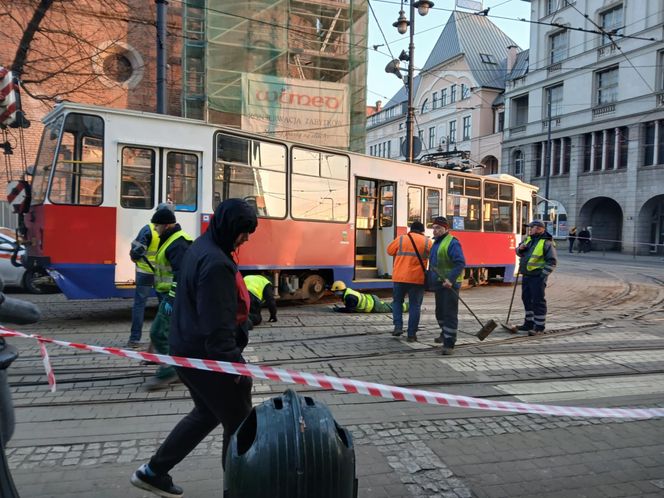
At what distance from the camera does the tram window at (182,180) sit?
9.09 m

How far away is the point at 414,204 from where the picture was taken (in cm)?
1323

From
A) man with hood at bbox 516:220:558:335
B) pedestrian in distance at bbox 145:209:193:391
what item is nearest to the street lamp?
man with hood at bbox 516:220:558:335

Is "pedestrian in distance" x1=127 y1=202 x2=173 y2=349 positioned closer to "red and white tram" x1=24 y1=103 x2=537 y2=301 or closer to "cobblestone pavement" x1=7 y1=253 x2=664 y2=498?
"cobblestone pavement" x1=7 y1=253 x2=664 y2=498

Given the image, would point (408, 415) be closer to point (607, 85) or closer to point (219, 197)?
point (219, 197)

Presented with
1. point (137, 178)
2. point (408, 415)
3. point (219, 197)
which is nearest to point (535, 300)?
point (408, 415)

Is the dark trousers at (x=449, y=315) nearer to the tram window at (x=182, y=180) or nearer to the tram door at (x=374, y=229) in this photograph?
the tram window at (x=182, y=180)

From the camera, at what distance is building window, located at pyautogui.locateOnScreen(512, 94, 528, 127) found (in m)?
46.4

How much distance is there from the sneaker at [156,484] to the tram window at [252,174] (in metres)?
6.70

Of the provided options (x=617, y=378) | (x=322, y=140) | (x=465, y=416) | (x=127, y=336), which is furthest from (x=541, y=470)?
(x=322, y=140)

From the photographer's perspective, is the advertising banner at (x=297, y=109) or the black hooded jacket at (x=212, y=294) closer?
the black hooded jacket at (x=212, y=294)

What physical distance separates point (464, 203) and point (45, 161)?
388 inches

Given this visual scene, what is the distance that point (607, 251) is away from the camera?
3800 cm

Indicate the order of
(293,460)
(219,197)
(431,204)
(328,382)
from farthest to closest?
(431,204), (219,197), (328,382), (293,460)

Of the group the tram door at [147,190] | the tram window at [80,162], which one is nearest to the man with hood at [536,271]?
the tram door at [147,190]
